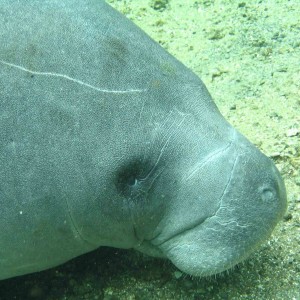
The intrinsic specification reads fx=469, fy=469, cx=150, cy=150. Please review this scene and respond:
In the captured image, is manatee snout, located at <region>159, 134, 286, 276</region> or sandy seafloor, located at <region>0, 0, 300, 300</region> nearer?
manatee snout, located at <region>159, 134, 286, 276</region>

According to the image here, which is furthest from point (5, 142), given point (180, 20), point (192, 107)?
point (180, 20)

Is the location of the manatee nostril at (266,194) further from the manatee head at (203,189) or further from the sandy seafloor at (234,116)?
the sandy seafloor at (234,116)

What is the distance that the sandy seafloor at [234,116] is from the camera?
3.19 metres

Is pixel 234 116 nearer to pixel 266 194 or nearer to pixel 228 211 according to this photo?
→ pixel 266 194

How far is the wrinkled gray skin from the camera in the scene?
104 inches

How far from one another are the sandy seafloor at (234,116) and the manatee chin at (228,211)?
0.44 metres

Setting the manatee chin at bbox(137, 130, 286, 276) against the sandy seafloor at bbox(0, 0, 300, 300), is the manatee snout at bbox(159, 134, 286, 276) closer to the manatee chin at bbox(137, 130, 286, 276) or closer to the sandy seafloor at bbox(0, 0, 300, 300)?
the manatee chin at bbox(137, 130, 286, 276)

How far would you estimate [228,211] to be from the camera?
2.72 meters

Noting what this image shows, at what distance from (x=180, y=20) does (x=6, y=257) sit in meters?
4.13

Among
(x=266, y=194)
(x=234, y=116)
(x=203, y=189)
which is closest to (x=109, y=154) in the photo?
(x=203, y=189)

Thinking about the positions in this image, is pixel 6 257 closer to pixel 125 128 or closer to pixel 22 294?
pixel 22 294

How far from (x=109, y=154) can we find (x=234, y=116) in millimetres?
2105

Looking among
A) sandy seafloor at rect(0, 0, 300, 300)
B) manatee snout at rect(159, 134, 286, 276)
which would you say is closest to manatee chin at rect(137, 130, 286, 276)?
manatee snout at rect(159, 134, 286, 276)

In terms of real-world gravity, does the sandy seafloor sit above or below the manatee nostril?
below
